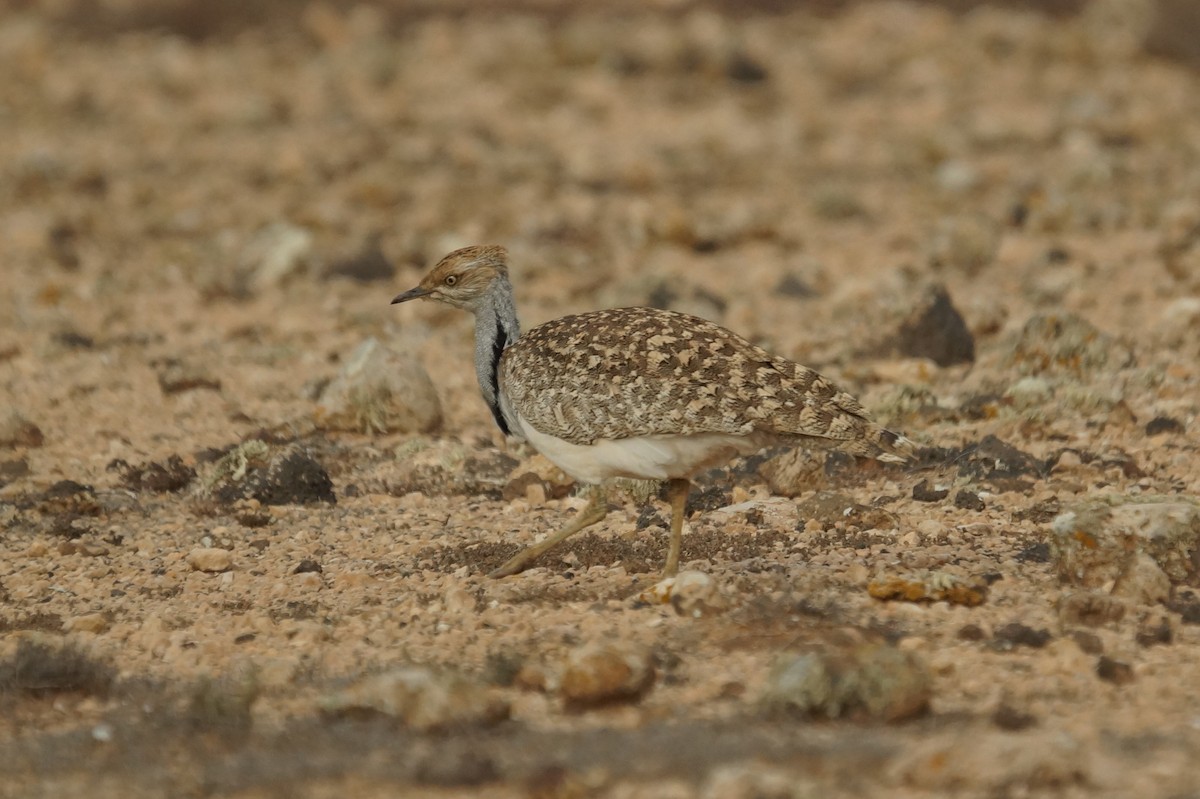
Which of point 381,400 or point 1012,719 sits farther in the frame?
point 381,400

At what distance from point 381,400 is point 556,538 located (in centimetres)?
241

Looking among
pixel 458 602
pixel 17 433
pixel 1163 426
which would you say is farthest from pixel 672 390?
pixel 17 433

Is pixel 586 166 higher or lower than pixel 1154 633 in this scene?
higher

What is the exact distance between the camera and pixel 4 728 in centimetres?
536

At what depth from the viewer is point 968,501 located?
7051mm

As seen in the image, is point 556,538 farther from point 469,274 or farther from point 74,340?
point 74,340

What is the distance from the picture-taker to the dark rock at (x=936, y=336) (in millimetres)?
9734

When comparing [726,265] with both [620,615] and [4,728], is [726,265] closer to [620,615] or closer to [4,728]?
[620,615]

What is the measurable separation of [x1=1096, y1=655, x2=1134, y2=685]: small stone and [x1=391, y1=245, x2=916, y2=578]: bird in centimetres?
126

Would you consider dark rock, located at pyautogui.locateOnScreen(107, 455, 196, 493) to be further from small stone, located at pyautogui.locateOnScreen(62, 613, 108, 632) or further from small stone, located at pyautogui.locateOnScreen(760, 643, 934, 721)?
small stone, located at pyautogui.locateOnScreen(760, 643, 934, 721)

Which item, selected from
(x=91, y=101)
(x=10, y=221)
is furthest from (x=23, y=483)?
(x=91, y=101)

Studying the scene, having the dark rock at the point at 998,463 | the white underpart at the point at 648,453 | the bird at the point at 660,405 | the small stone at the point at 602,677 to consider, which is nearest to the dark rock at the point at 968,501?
the dark rock at the point at 998,463

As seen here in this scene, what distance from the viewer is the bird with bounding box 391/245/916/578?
6.09m

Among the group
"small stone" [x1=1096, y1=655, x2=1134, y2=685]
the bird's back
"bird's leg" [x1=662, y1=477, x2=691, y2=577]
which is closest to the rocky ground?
"small stone" [x1=1096, y1=655, x2=1134, y2=685]
